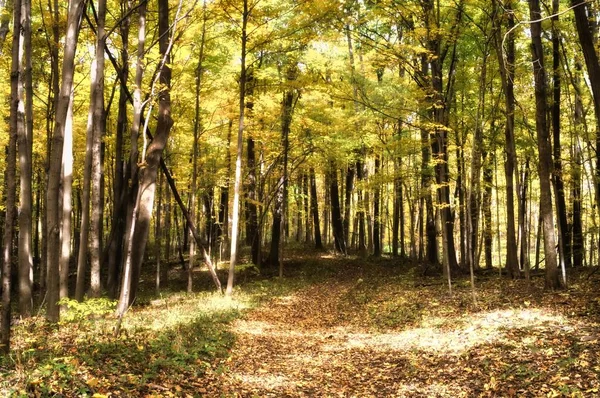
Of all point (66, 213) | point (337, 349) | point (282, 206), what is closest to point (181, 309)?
point (66, 213)

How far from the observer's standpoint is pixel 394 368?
7543 millimetres

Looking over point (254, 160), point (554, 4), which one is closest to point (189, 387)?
point (554, 4)

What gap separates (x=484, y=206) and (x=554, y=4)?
42.3ft

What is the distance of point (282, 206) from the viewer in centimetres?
2189

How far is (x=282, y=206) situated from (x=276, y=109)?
16.2ft

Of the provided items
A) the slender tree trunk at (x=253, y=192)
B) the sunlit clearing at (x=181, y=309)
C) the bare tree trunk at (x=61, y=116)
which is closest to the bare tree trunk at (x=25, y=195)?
the bare tree trunk at (x=61, y=116)

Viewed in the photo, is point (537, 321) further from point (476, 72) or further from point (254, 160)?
point (254, 160)

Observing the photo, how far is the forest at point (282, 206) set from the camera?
654 centimetres

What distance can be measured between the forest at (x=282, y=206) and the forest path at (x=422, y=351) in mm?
48

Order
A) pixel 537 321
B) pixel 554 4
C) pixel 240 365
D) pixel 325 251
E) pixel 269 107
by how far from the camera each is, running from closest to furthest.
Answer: pixel 240 365 < pixel 537 321 < pixel 554 4 < pixel 269 107 < pixel 325 251

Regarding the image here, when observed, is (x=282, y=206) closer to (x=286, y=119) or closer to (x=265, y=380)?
(x=286, y=119)

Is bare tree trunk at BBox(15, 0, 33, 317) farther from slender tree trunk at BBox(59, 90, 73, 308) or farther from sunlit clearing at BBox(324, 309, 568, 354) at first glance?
sunlit clearing at BBox(324, 309, 568, 354)

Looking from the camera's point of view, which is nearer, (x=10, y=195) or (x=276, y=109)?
(x=10, y=195)

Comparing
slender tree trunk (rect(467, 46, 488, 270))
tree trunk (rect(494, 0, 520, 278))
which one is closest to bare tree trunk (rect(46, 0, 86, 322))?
slender tree trunk (rect(467, 46, 488, 270))
